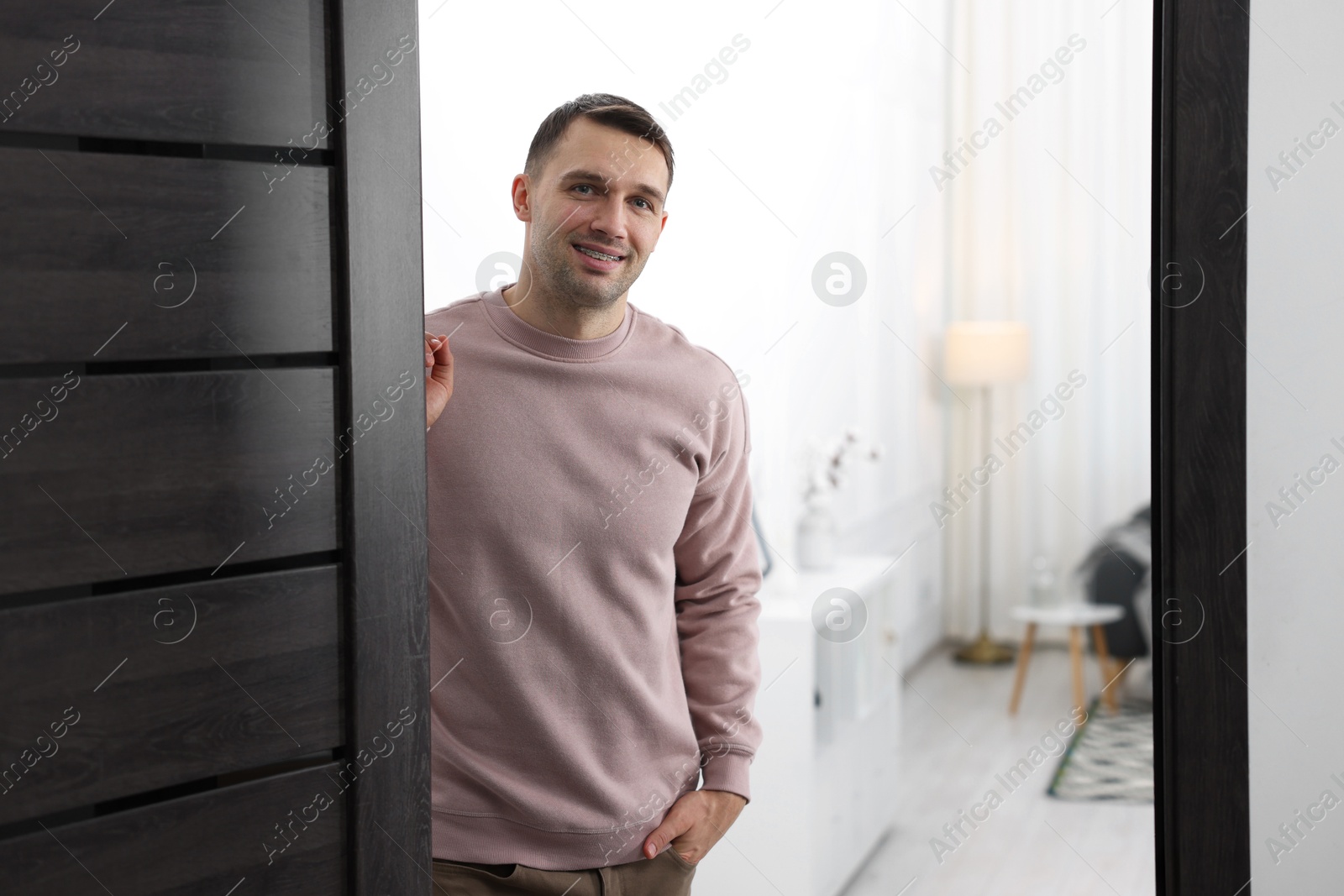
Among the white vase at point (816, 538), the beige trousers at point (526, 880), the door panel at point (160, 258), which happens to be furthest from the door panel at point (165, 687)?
the white vase at point (816, 538)

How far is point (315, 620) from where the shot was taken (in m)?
0.75

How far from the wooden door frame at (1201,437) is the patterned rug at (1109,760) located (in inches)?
70.3

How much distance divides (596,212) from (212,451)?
0.57m

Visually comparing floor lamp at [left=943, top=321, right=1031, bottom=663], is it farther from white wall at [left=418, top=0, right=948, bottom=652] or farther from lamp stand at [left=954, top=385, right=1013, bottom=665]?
white wall at [left=418, top=0, right=948, bottom=652]

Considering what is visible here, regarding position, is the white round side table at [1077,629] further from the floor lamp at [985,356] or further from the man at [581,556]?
the man at [581,556]

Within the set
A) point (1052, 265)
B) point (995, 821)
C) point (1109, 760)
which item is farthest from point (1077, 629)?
point (1052, 265)

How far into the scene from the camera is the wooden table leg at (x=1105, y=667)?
130 inches

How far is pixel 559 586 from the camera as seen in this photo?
111cm

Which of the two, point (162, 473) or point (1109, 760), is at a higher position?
point (162, 473)

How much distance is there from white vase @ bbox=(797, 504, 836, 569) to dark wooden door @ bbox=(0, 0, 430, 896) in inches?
62.6

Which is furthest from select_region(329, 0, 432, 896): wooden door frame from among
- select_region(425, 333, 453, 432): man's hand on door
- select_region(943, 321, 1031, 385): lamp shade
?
select_region(943, 321, 1031, 385): lamp shade

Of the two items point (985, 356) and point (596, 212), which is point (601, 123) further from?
point (985, 356)

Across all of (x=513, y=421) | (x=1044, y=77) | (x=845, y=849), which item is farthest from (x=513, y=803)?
(x=1044, y=77)

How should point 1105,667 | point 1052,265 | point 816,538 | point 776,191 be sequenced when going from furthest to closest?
point 1052,265 < point 1105,667 < point 776,191 < point 816,538
